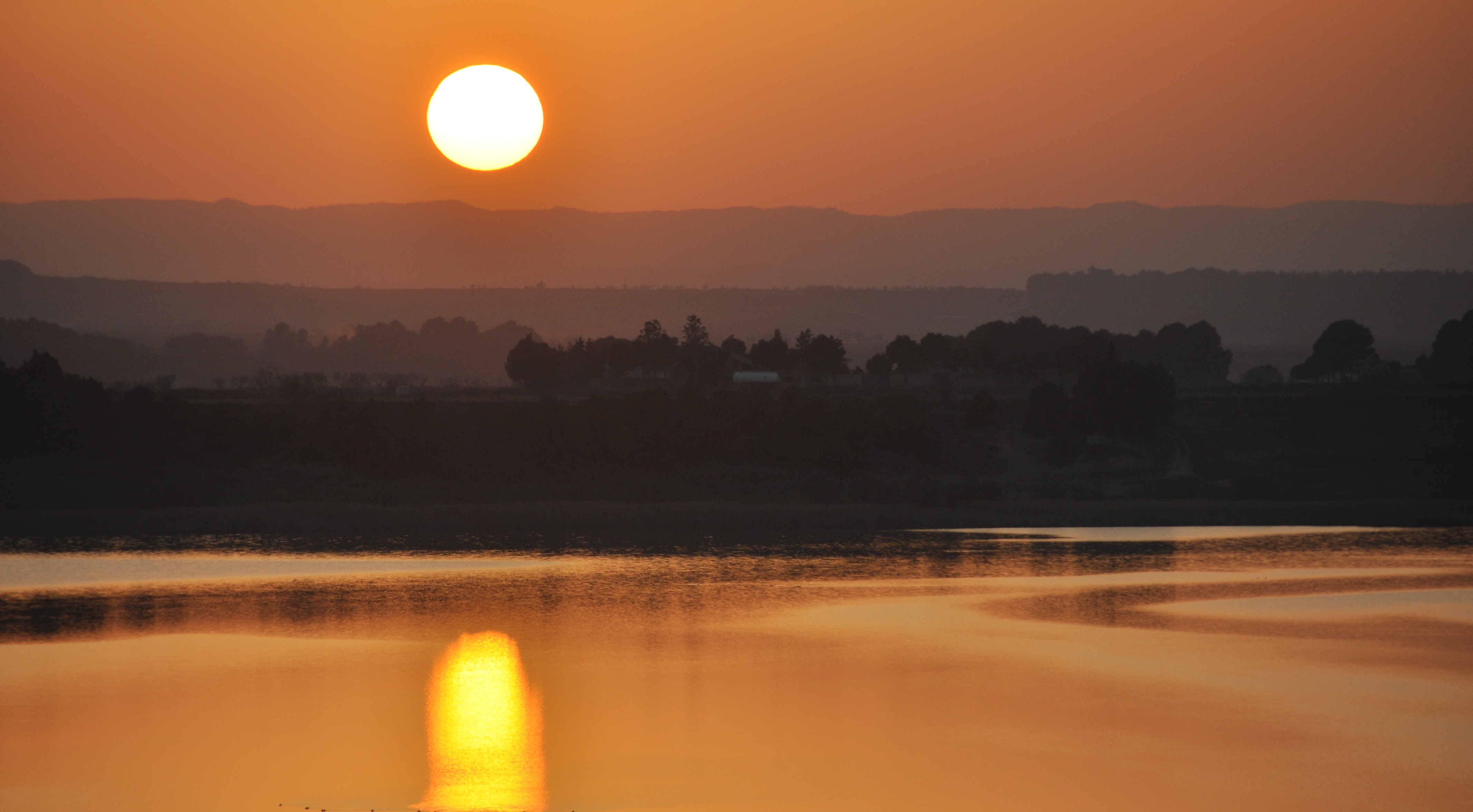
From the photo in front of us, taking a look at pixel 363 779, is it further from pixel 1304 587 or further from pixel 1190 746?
pixel 1304 587

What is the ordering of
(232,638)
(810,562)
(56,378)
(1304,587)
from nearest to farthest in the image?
(232,638) < (1304,587) < (810,562) < (56,378)

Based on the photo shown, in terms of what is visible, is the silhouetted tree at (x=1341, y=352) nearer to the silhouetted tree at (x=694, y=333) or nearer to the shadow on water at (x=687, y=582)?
the silhouetted tree at (x=694, y=333)

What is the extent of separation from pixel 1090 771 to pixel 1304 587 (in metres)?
26.1

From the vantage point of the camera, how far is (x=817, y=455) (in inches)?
3216

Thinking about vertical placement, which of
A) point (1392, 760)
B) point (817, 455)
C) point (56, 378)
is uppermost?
point (56, 378)

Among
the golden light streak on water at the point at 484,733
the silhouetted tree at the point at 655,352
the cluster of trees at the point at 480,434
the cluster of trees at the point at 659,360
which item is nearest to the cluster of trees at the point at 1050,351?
the cluster of trees at the point at 659,360

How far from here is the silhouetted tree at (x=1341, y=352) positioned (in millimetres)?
156500

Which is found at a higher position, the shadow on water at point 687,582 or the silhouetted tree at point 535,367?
the silhouetted tree at point 535,367

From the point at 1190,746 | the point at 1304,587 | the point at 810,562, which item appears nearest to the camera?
the point at 1190,746

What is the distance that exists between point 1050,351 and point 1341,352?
32013 millimetres

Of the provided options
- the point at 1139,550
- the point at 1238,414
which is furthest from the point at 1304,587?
the point at 1238,414

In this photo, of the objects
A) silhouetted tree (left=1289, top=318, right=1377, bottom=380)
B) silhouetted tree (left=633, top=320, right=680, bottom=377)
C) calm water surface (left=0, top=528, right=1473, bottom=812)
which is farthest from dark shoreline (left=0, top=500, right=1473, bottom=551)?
silhouetted tree (left=1289, top=318, right=1377, bottom=380)

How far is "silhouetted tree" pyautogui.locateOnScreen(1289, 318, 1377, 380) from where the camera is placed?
156500 millimetres

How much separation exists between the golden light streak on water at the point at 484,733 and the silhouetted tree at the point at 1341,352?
453ft
